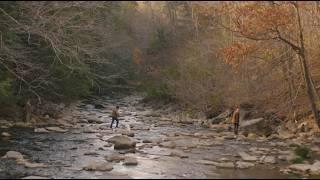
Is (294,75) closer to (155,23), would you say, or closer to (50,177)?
(50,177)

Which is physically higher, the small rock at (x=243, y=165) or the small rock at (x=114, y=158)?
the small rock at (x=243, y=165)

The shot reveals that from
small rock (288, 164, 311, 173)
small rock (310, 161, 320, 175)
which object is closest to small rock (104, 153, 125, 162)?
small rock (288, 164, 311, 173)

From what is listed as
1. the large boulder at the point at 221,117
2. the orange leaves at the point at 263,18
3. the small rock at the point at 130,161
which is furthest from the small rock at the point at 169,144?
the large boulder at the point at 221,117

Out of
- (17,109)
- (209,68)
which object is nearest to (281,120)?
(209,68)

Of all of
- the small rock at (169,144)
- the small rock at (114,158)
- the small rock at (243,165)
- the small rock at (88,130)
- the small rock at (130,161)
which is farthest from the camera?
the small rock at (88,130)

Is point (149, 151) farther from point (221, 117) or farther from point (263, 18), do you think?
point (221, 117)

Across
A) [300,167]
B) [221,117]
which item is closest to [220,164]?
[300,167]

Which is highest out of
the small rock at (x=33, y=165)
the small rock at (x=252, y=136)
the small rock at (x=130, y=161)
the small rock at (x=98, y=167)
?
the small rock at (x=252, y=136)

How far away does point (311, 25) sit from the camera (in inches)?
874

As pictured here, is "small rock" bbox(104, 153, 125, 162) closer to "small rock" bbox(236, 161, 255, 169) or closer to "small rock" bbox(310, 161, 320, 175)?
"small rock" bbox(236, 161, 255, 169)

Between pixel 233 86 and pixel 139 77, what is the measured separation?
30274 mm

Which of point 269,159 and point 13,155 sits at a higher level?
point 269,159

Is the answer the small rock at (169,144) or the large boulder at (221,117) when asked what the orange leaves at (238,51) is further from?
the large boulder at (221,117)

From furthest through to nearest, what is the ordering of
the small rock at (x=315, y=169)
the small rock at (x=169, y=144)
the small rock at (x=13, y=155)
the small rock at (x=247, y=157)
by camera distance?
the small rock at (x=169, y=144) → the small rock at (x=13, y=155) → the small rock at (x=247, y=157) → the small rock at (x=315, y=169)
